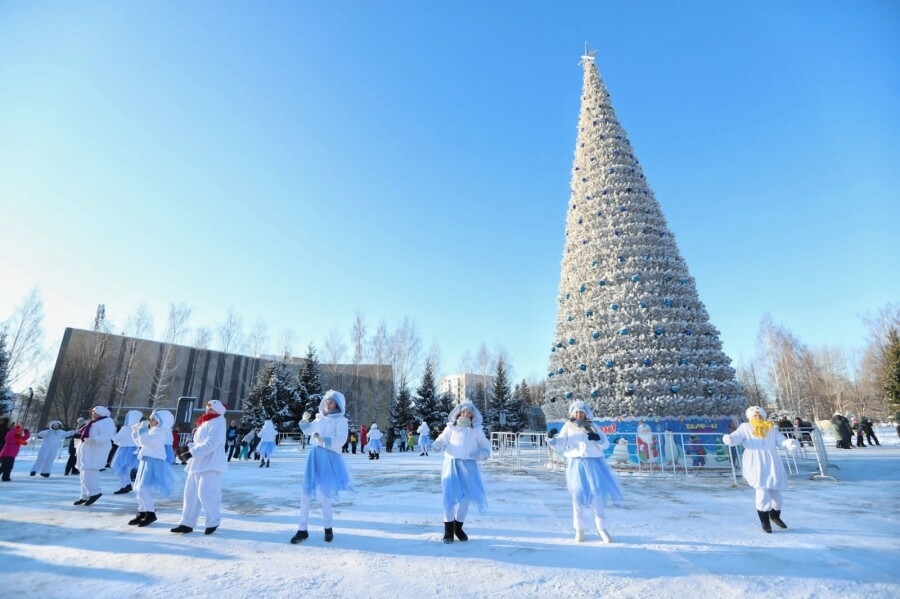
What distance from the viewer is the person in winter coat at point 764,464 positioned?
561cm

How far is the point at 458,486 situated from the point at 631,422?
900cm

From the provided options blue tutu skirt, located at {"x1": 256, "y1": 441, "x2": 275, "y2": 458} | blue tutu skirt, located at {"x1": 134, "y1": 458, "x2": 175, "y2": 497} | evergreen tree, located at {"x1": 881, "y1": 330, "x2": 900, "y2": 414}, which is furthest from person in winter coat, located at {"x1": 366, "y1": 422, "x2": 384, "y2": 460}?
evergreen tree, located at {"x1": 881, "y1": 330, "x2": 900, "y2": 414}

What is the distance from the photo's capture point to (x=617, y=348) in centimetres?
1317

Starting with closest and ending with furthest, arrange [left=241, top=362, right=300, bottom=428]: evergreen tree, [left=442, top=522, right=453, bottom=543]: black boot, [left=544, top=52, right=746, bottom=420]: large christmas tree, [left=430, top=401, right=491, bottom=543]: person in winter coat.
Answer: [left=442, top=522, right=453, bottom=543]: black boot < [left=430, top=401, right=491, bottom=543]: person in winter coat < [left=544, top=52, right=746, bottom=420]: large christmas tree < [left=241, top=362, right=300, bottom=428]: evergreen tree

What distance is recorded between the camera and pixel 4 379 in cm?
2562

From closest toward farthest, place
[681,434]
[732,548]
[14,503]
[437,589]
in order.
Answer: [437,589] → [732,548] → [14,503] → [681,434]

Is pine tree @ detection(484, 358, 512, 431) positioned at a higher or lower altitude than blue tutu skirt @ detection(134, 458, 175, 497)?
higher

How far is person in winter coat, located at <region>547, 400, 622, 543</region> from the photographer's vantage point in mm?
5207

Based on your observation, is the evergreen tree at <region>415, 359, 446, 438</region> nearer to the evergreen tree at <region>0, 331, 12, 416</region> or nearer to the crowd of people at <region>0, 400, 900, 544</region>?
the evergreen tree at <region>0, 331, 12, 416</region>

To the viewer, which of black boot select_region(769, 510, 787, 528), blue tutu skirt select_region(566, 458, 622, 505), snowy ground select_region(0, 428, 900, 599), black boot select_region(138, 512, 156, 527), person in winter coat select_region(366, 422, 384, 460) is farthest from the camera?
person in winter coat select_region(366, 422, 384, 460)

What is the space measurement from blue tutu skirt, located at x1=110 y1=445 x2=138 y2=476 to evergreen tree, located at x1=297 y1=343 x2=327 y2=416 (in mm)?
22030

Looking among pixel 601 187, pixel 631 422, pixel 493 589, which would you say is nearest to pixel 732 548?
pixel 493 589

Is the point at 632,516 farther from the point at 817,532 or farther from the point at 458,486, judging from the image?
the point at 458,486

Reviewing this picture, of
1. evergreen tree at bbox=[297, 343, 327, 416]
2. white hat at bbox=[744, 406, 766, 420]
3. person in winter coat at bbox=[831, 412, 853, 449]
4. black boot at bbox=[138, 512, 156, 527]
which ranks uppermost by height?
evergreen tree at bbox=[297, 343, 327, 416]
